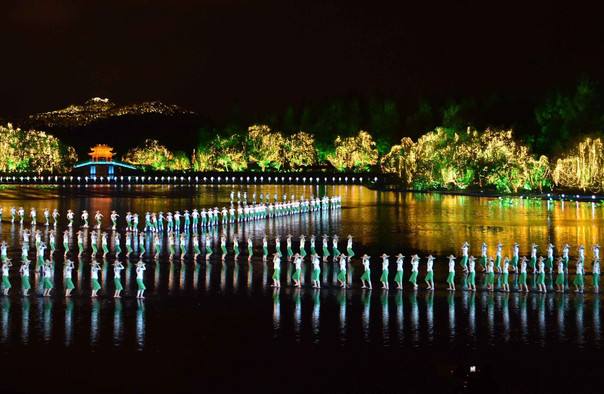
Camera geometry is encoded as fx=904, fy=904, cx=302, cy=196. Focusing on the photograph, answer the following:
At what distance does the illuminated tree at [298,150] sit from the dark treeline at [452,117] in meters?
3.32

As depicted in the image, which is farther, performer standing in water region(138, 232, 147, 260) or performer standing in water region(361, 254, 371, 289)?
performer standing in water region(138, 232, 147, 260)

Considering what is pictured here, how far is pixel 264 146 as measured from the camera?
449 ft

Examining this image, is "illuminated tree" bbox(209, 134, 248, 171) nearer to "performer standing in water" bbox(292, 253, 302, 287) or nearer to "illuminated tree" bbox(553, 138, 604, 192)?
"illuminated tree" bbox(553, 138, 604, 192)

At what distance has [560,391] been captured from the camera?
1841 centimetres

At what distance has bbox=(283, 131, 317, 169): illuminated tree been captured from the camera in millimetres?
136625

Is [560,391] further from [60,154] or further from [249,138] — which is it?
[60,154]

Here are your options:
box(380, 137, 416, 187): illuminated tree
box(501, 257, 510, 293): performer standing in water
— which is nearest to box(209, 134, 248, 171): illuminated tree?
box(380, 137, 416, 187): illuminated tree

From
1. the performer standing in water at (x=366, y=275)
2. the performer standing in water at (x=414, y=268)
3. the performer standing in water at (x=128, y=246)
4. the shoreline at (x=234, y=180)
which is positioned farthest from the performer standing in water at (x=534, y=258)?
the shoreline at (x=234, y=180)

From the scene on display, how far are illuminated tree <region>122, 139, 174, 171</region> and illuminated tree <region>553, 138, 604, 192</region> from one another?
80.8m

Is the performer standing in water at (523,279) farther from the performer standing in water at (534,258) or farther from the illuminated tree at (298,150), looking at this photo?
the illuminated tree at (298,150)

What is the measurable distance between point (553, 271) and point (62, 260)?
18474 mm

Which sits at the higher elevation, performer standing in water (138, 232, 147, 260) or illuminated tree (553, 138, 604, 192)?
illuminated tree (553, 138, 604, 192)

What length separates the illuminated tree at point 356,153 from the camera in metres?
131

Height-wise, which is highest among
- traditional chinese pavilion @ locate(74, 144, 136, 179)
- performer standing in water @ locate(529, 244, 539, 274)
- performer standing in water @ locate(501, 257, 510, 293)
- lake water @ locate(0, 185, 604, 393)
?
traditional chinese pavilion @ locate(74, 144, 136, 179)
